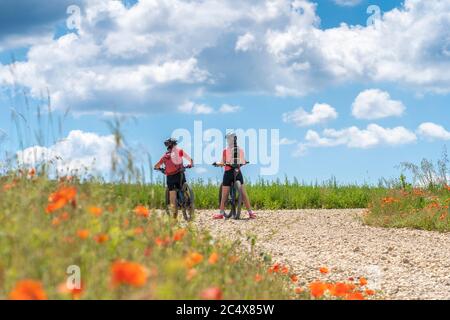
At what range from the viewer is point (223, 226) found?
13078 millimetres

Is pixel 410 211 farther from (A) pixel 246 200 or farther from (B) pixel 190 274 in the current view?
(B) pixel 190 274

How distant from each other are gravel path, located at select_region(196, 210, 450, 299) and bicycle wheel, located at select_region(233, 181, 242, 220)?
603 millimetres

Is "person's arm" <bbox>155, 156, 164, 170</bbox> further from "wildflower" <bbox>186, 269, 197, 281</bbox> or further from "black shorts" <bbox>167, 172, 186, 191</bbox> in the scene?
"wildflower" <bbox>186, 269, 197, 281</bbox>

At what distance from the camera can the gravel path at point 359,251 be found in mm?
7984

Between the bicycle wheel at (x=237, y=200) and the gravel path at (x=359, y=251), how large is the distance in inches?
23.7

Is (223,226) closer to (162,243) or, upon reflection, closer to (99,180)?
(99,180)

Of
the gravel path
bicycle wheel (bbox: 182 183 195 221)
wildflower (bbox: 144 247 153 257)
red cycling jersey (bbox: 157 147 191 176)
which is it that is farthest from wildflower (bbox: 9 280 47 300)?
bicycle wheel (bbox: 182 183 195 221)

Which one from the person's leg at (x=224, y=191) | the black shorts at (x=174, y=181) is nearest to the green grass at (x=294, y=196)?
the person's leg at (x=224, y=191)

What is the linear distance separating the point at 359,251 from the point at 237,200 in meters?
5.10

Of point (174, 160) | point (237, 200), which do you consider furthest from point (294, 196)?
point (174, 160)

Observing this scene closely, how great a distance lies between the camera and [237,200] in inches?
591

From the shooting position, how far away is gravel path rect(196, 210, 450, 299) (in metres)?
7.98

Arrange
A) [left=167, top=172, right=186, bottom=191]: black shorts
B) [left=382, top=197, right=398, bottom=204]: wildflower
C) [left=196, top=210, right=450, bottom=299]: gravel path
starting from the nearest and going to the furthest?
1. [left=196, top=210, right=450, bottom=299]: gravel path
2. [left=167, top=172, right=186, bottom=191]: black shorts
3. [left=382, top=197, right=398, bottom=204]: wildflower
